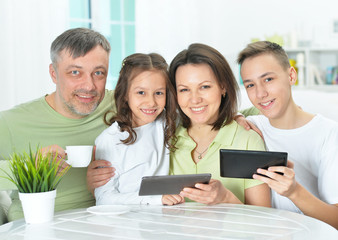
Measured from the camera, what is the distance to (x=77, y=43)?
89.5 inches

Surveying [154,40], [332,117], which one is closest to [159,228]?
[332,117]

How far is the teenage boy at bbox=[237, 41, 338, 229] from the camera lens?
193 centimetres

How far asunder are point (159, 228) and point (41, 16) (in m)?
3.03

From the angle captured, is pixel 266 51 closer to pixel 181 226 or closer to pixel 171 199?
pixel 171 199

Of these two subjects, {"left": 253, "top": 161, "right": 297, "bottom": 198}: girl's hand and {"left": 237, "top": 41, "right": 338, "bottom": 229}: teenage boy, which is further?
{"left": 237, "top": 41, "right": 338, "bottom": 229}: teenage boy

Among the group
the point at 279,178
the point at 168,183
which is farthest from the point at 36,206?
A: the point at 279,178

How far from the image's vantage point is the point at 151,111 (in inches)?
83.0

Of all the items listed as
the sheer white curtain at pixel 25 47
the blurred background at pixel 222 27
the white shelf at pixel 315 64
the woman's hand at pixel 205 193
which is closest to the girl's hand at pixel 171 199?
the woman's hand at pixel 205 193

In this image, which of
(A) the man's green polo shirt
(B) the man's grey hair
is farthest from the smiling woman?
(B) the man's grey hair

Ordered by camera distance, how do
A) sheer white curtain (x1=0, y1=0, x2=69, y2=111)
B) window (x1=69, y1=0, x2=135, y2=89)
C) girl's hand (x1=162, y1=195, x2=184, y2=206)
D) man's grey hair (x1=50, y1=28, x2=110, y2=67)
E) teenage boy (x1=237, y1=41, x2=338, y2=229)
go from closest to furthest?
girl's hand (x1=162, y1=195, x2=184, y2=206), teenage boy (x1=237, y1=41, x2=338, y2=229), man's grey hair (x1=50, y1=28, x2=110, y2=67), sheer white curtain (x1=0, y1=0, x2=69, y2=111), window (x1=69, y1=0, x2=135, y2=89)

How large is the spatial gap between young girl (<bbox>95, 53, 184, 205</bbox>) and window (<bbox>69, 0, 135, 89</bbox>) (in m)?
3.22

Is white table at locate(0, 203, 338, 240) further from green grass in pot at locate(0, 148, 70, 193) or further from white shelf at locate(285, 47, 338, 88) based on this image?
white shelf at locate(285, 47, 338, 88)

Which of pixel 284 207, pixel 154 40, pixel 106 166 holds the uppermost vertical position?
pixel 154 40

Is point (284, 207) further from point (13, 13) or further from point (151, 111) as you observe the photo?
point (13, 13)
